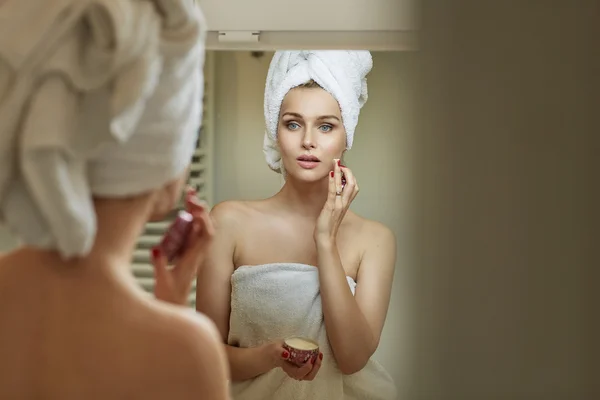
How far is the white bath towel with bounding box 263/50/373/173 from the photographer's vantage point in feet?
4.14

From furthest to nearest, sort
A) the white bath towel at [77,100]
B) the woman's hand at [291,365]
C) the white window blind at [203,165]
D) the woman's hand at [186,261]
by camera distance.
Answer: the white window blind at [203,165]
the woman's hand at [291,365]
the woman's hand at [186,261]
the white bath towel at [77,100]

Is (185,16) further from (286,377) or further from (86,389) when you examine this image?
(286,377)

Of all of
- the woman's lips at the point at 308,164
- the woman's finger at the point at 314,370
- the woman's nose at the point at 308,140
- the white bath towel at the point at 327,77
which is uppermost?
the white bath towel at the point at 327,77

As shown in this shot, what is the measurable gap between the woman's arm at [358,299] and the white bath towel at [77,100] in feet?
1.86

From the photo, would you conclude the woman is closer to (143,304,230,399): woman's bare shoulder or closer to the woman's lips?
(143,304,230,399): woman's bare shoulder

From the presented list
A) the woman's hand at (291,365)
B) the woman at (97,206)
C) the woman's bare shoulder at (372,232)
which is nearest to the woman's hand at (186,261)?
the woman at (97,206)

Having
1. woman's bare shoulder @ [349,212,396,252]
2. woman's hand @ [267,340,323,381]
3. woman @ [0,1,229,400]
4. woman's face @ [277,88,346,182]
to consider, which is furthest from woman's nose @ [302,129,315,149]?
woman @ [0,1,229,400]

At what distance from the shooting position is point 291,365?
120 centimetres

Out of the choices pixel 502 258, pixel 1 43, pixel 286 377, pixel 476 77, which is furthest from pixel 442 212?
pixel 1 43

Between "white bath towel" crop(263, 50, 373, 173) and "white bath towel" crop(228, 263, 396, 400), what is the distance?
0.85ft

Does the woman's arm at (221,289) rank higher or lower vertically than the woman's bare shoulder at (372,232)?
lower

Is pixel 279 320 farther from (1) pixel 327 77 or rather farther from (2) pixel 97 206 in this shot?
(2) pixel 97 206

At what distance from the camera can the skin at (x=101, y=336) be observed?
709 mm

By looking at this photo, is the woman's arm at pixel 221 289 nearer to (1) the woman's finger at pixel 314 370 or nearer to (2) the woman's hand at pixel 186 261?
(1) the woman's finger at pixel 314 370
